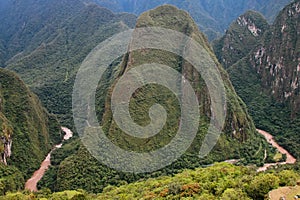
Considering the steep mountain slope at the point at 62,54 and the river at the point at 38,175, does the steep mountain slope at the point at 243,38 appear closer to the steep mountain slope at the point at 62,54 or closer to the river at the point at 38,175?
the steep mountain slope at the point at 62,54

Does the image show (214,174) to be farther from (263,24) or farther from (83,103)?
(263,24)

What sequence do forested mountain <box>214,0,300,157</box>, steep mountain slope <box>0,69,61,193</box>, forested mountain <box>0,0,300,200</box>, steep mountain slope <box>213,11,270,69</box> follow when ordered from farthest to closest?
steep mountain slope <box>213,11,270,69</box> < forested mountain <box>214,0,300,157</box> < steep mountain slope <box>0,69,61,193</box> < forested mountain <box>0,0,300,200</box>

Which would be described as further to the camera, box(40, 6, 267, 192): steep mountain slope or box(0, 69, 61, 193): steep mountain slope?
box(0, 69, 61, 193): steep mountain slope

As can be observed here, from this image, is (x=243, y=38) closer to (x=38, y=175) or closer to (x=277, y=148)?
(x=277, y=148)

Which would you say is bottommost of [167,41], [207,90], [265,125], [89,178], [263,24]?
[89,178]

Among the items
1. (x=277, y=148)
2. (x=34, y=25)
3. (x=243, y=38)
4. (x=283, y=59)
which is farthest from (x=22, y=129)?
(x=34, y=25)

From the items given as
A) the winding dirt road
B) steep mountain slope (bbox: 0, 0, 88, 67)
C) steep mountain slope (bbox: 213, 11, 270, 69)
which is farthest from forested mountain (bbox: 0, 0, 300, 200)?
steep mountain slope (bbox: 0, 0, 88, 67)

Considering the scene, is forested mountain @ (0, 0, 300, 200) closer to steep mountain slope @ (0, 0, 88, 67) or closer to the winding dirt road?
the winding dirt road

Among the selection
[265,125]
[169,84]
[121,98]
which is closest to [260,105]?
[265,125]
